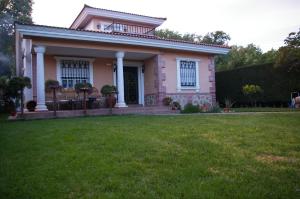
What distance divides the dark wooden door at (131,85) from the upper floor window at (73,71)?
2001 millimetres

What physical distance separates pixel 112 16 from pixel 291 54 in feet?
30.6

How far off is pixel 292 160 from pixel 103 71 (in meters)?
10.9

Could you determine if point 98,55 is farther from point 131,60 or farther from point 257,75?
point 257,75

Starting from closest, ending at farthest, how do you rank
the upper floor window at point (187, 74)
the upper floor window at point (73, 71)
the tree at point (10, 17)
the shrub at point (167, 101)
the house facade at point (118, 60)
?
the house facade at point (118, 60) → the upper floor window at point (73, 71) → the shrub at point (167, 101) → the upper floor window at point (187, 74) → the tree at point (10, 17)

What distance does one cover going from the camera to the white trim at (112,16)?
1472 cm

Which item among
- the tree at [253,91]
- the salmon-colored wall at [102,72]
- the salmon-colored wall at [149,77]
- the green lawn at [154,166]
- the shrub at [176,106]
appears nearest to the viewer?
the green lawn at [154,166]

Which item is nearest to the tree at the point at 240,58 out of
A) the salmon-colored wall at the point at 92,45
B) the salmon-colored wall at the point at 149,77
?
the salmon-colored wall at the point at 149,77

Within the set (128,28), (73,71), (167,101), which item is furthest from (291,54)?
(73,71)

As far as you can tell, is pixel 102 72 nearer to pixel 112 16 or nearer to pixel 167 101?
pixel 167 101

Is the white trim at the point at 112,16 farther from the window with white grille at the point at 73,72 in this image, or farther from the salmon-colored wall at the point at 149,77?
the window with white grille at the point at 73,72

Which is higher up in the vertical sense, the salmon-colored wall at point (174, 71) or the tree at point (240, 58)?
the tree at point (240, 58)

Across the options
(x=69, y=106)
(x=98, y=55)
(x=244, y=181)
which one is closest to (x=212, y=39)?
(x=98, y=55)

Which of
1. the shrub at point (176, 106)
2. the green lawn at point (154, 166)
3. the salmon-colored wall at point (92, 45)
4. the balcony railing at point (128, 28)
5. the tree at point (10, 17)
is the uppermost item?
the tree at point (10, 17)

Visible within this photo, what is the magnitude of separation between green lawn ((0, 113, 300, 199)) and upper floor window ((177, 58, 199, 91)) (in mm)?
8916
